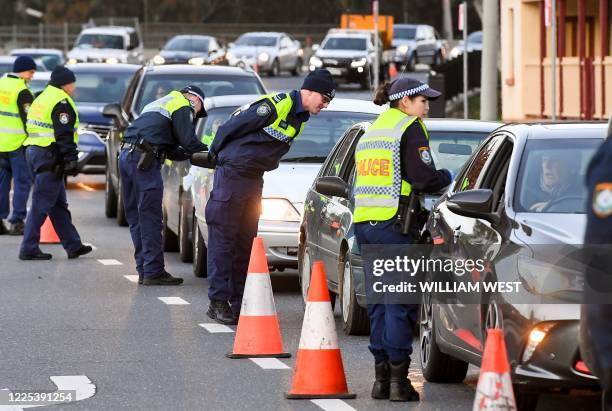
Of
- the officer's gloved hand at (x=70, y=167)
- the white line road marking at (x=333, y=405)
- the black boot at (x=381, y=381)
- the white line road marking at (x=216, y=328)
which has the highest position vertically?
the officer's gloved hand at (x=70, y=167)

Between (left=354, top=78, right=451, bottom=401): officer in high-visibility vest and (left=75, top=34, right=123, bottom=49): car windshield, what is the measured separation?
52.7m

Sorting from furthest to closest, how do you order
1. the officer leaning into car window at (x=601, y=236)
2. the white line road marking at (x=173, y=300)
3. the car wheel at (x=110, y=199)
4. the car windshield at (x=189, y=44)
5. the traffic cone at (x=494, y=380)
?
1. the car windshield at (x=189, y=44)
2. the car wheel at (x=110, y=199)
3. the white line road marking at (x=173, y=300)
4. the traffic cone at (x=494, y=380)
5. the officer leaning into car window at (x=601, y=236)

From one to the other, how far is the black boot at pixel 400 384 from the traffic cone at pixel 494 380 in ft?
6.73

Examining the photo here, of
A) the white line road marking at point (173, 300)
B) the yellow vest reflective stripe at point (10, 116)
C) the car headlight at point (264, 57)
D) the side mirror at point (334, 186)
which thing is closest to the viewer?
the side mirror at point (334, 186)

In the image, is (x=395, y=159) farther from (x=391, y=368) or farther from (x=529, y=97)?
(x=529, y=97)

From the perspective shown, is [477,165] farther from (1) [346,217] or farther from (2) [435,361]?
(1) [346,217]

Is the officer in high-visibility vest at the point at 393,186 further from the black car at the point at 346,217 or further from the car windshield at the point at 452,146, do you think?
the car windshield at the point at 452,146

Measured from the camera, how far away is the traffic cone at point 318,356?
9.23 metres

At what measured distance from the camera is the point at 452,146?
12656 millimetres

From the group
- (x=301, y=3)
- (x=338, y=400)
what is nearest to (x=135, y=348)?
(x=338, y=400)

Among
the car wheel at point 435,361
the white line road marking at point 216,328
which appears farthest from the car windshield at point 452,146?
the car wheel at point 435,361

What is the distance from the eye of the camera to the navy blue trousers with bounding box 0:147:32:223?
65.7 ft

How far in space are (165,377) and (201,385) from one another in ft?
1.15

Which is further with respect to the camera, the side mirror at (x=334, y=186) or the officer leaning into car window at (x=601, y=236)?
the side mirror at (x=334, y=186)
